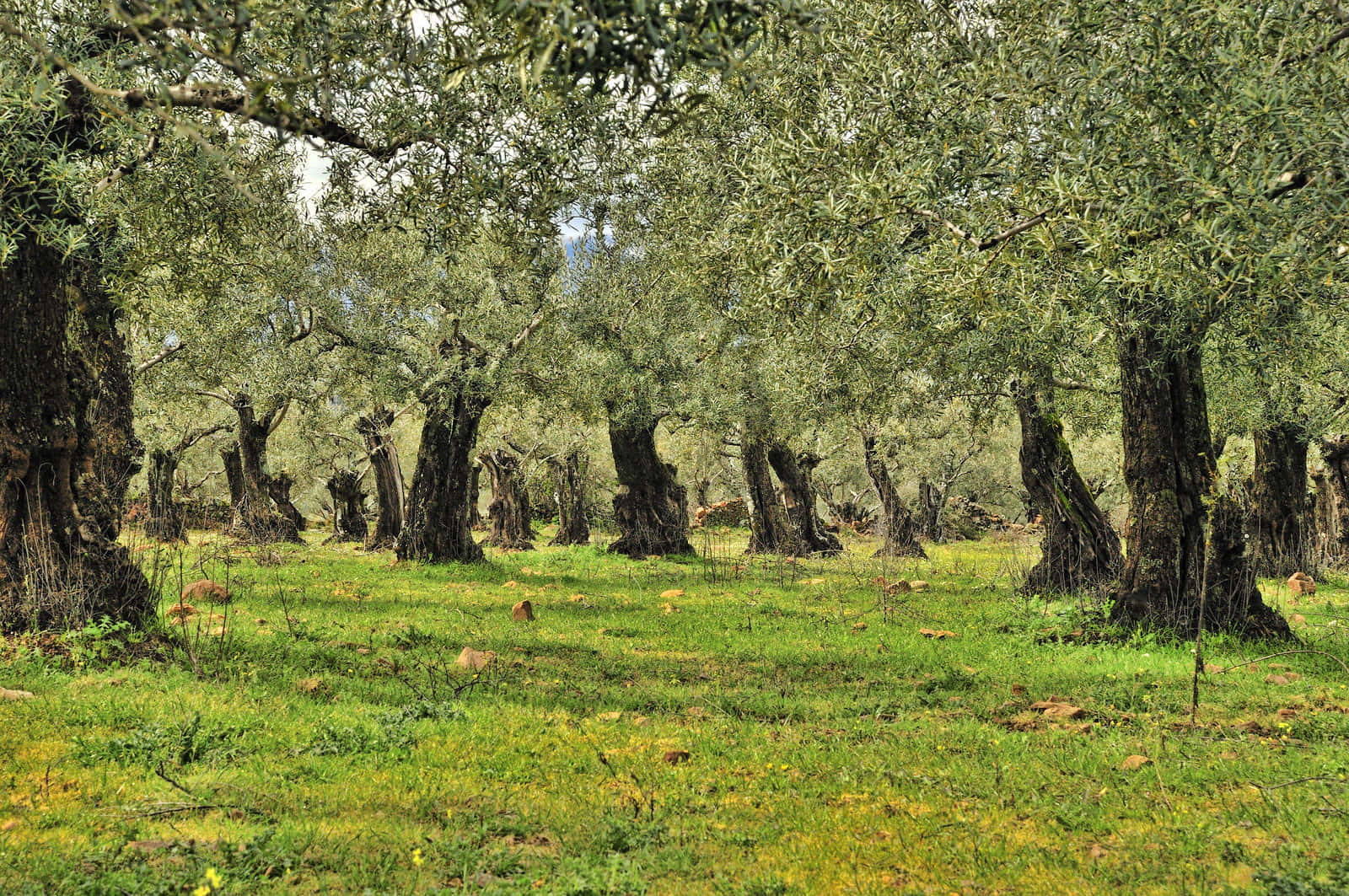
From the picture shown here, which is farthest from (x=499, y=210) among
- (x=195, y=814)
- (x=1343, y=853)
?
(x=1343, y=853)

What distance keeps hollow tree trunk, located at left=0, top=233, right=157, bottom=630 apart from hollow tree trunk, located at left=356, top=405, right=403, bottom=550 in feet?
64.3

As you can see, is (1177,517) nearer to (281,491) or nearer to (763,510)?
(763,510)

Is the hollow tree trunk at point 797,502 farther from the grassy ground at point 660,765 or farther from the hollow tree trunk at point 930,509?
the grassy ground at point 660,765

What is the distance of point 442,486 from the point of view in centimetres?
2472

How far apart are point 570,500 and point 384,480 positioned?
26.4ft

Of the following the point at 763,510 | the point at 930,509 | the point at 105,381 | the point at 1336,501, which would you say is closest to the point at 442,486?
the point at 105,381

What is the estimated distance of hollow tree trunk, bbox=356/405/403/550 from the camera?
31.3m

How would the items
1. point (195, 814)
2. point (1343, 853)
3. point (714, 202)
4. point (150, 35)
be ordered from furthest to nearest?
point (714, 202)
point (195, 814)
point (1343, 853)
point (150, 35)

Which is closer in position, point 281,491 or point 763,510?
point 763,510

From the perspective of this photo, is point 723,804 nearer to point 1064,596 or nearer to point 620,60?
point 620,60

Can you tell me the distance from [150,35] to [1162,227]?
7425 mm

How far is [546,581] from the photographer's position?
22.5 metres

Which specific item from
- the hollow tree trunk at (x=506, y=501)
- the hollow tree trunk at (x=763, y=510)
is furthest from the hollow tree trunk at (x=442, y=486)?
the hollow tree trunk at (x=506, y=501)

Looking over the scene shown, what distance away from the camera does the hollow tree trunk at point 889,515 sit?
3134 centimetres
